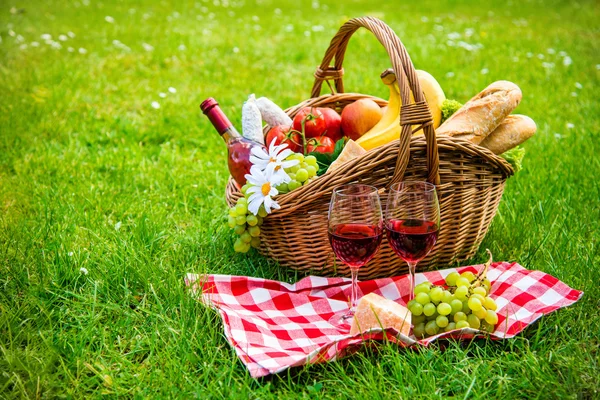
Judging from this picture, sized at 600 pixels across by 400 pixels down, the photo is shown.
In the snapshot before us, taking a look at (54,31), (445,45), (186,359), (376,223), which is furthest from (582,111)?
(54,31)

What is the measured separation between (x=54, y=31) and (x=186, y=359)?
6259 millimetres

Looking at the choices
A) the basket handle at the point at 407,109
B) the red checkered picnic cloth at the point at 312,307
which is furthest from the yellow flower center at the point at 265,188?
the basket handle at the point at 407,109

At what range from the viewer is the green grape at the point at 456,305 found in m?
2.00

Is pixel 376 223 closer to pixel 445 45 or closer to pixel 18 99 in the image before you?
pixel 18 99

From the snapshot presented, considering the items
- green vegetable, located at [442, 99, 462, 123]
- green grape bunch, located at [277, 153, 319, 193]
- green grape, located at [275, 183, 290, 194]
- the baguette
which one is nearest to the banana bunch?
green vegetable, located at [442, 99, 462, 123]

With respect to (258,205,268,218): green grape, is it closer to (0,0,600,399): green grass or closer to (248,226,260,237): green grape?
(248,226,260,237): green grape

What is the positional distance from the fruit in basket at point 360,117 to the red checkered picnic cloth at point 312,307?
2.65ft

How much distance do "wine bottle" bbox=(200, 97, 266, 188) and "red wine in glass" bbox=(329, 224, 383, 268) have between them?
2.36 ft

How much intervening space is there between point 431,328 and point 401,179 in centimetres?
55

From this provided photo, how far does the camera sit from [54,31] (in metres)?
7.08

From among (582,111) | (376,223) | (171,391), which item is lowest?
(582,111)

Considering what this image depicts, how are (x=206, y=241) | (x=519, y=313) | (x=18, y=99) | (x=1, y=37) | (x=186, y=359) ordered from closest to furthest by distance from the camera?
(x=186, y=359), (x=519, y=313), (x=206, y=241), (x=18, y=99), (x=1, y=37)

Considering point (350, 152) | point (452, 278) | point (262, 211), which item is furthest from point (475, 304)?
point (262, 211)

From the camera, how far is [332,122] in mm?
2867
